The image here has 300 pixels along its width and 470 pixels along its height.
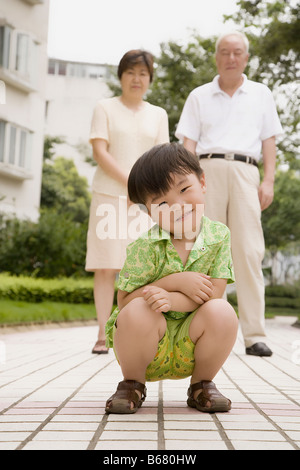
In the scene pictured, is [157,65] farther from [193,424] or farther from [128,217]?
[193,424]

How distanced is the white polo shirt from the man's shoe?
4.59ft

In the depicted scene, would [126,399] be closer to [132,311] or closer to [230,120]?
[132,311]

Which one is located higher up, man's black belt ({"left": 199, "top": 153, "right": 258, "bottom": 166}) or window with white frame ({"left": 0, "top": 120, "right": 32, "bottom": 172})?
window with white frame ({"left": 0, "top": 120, "right": 32, "bottom": 172})

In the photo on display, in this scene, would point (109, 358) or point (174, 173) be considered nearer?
point (174, 173)

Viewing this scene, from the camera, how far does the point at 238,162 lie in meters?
4.79

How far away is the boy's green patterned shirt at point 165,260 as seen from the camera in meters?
2.43

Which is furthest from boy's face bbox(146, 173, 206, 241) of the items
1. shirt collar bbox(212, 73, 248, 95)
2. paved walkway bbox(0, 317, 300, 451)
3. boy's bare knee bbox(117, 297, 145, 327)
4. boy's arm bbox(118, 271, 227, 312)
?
shirt collar bbox(212, 73, 248, 95)

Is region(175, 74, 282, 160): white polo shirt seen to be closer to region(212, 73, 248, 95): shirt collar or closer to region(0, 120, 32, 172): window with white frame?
region(212, 73, 248, 95): shirt collar

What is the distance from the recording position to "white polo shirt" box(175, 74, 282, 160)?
15.9 ft

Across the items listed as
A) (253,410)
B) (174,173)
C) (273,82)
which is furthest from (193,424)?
(273,82)

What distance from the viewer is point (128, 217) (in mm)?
4844

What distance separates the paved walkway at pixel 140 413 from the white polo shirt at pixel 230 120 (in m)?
1.61

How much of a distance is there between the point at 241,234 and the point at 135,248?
8.04ft

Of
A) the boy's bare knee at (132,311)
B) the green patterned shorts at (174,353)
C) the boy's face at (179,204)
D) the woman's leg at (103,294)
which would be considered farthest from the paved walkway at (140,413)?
the boy's face at (179,204)
